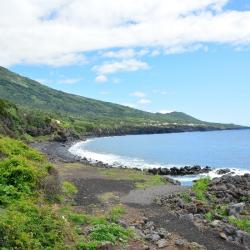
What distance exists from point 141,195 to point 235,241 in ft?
44.3

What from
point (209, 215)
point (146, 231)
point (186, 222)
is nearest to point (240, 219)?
point (209, 215)

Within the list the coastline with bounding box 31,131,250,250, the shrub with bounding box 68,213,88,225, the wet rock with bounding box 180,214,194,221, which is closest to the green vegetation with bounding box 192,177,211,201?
the coastline with bounding box 31,131,250,250

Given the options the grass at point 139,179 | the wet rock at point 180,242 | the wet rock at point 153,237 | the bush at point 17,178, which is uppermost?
the bush at point 17,178

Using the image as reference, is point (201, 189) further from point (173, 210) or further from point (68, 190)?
point (68, 190)

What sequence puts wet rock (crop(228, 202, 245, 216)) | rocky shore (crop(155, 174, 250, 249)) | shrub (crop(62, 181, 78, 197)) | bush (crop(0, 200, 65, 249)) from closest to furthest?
bush (crop(0, 200, 65, 249))
rocky shore (crop(155, 174, 250, 249))
wet rock (crop(228, 202, 245, 216))
shrub (crop(62, 181, 78, 197))

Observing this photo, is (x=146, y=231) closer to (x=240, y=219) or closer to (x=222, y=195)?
(x=240, y=219)

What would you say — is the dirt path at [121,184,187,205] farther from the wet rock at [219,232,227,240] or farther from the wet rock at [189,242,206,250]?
the wet rock at [189,242,206,250]

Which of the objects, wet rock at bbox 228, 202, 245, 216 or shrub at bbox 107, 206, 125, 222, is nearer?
shrub at bbox 107, 206, 125, 222

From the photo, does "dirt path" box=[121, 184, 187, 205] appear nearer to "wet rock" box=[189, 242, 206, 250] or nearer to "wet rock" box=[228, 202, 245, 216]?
"wet rock" box=[228, 202, 245, 216]

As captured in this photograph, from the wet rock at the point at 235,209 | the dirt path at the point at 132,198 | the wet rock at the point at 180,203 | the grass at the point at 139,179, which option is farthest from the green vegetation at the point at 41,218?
the grass at the point at 139,179

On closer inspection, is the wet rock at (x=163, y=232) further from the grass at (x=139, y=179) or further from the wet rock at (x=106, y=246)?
the grass at (x=139, y=179)

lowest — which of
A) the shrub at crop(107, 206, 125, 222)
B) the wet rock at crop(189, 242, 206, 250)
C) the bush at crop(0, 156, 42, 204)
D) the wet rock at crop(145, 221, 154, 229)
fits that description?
the wet rock at crop(189, 242, 206, 250)

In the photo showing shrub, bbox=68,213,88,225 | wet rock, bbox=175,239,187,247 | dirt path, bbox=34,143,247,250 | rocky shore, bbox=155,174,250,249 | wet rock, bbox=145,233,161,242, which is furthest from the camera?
rocky shore, bbox=155,174,250,249

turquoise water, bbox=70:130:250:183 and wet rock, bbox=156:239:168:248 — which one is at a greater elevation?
turquoise water, bbox=70:130:250:183
